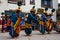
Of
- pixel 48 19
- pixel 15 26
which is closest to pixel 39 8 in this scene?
pixel 48 19

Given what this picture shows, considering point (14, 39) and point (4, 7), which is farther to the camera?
point (4, 7)

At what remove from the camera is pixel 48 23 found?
14.7 m

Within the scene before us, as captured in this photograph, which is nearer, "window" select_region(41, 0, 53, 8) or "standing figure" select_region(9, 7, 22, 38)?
"standing figure" select_region(9, 7, 22, 38)

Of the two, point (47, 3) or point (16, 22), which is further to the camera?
point (47, 3)

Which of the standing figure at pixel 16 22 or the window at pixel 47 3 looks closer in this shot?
the standing figure at pixel 16 22

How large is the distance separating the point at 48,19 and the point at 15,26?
160 inches

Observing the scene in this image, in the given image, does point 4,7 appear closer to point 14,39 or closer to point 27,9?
point 27,9

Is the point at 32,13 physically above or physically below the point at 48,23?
above

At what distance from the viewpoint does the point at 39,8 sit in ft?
86.9

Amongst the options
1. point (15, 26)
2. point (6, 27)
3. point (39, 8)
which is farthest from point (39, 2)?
point (15, 26)

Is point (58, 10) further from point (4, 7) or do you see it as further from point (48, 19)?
point (48, 19)

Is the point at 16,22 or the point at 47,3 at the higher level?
the point at 47,3

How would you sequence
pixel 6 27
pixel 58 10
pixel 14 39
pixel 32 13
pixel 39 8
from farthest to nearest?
pixel 58 10, pixel 39 8, pixel 6 27, pixel 32 13, pixel 14 39

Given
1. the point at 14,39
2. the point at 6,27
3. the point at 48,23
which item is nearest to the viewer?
the point at 14,39
